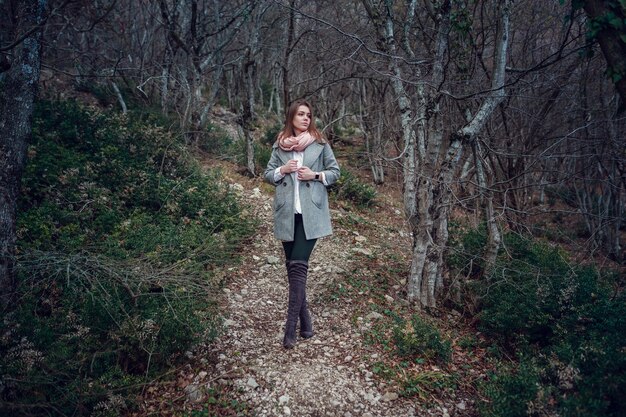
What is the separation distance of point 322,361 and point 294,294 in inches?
25.6

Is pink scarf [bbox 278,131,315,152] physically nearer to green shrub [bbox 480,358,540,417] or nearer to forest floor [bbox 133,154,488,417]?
forest floor [bbox 133,154,488,417]

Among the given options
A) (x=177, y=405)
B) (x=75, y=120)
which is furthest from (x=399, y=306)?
(x=75, y=120)

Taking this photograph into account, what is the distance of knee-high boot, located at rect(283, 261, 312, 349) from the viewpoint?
3.54 m

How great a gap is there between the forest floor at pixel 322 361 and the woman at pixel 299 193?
411 millimetres

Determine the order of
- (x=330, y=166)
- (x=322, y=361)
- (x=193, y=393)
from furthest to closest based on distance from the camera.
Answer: (x=330, y=166) → (x=322, y=361) → (x=193, y=393)

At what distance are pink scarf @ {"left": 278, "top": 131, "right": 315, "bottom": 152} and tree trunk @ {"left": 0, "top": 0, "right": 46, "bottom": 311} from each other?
2154 millimetres

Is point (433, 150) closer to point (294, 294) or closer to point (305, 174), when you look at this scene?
point (305, 174)

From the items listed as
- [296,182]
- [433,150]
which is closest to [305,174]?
[296,182]

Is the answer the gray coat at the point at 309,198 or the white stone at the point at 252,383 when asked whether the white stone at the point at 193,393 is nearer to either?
the white stone at the point at 252,383

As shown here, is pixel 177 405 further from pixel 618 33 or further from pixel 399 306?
pixel 618 33

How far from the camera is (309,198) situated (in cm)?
354

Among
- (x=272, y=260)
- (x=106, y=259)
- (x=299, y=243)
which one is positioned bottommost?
(x=272, y=260)

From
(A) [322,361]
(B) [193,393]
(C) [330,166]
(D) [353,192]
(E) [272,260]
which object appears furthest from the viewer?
(D) [353,192]

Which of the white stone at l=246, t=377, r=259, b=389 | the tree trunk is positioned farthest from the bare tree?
the tree trunk
